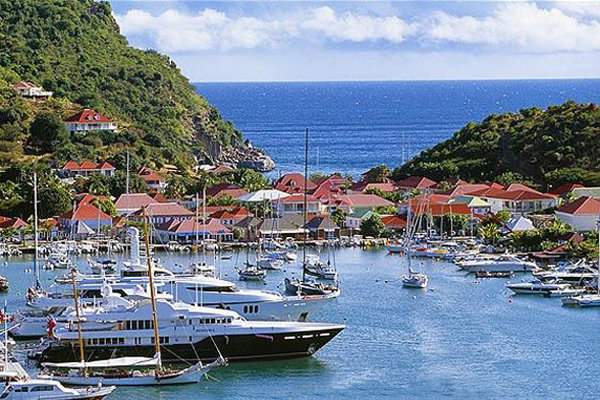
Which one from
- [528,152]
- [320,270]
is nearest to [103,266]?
[320,270]

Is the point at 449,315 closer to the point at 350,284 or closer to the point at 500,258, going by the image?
the point at 350,284

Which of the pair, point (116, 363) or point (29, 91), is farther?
point (29, 91)

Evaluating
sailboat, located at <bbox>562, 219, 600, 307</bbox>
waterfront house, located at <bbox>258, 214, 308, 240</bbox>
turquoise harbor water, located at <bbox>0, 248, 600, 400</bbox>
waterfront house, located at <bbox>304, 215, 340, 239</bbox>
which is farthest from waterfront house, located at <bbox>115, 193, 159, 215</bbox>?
sailboat, located at <bbox>562, 219, 600, 307</bbox>

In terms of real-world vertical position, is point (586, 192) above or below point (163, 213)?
above

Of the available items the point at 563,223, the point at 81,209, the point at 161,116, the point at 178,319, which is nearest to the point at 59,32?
the point at 161,116

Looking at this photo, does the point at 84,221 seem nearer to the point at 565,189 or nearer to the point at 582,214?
the point at 582,214

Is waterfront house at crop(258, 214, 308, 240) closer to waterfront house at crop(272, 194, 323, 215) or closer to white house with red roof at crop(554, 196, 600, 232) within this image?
waterfront house at crop(272, 194, 323, 215)
